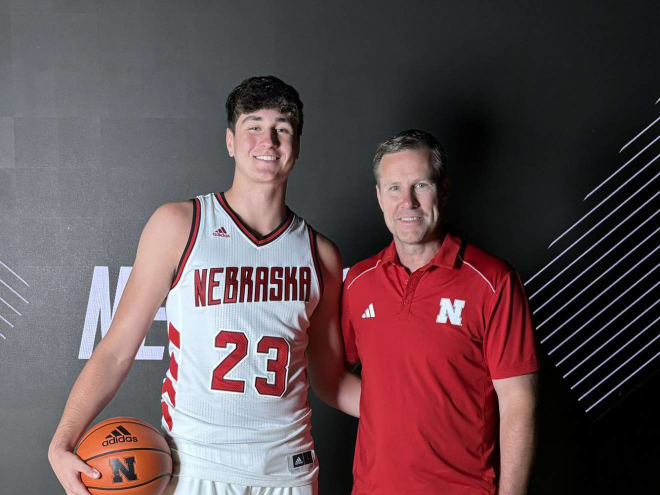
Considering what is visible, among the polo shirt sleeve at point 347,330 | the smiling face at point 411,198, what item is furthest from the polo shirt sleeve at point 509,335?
the polo shirt sleeve at point 347,330

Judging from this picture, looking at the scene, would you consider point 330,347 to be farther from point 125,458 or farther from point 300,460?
point 125,458

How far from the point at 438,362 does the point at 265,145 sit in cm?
73

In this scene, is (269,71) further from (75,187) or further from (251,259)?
(251,259)

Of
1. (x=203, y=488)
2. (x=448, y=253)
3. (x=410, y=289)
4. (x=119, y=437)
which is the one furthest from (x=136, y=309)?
(x=448, y=253)

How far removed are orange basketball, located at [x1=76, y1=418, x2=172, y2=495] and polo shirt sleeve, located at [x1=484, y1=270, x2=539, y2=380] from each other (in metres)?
0.84

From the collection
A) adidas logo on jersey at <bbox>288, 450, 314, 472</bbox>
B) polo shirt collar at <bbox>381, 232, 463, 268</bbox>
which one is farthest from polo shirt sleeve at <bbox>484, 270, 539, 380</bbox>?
adidas logo on jersey at <bbox>288, 450, 314, 472</bbox>

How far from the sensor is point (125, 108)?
7.99 feet

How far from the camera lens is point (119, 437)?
1.46m

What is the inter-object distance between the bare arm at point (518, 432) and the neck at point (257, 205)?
2.47 ft

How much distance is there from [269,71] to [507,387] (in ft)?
5.04

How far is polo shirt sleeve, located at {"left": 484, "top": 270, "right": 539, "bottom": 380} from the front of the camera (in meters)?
1.52

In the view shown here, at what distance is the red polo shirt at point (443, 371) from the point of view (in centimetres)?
152

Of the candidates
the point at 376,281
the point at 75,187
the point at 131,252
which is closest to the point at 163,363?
the point at 131,252

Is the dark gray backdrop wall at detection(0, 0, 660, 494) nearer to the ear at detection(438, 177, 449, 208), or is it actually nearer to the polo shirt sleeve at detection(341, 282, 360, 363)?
the polo shirt sleeve at detection(341, 282, 360, 363)
